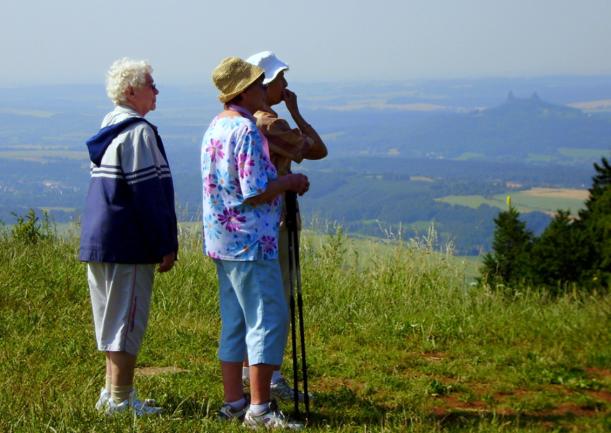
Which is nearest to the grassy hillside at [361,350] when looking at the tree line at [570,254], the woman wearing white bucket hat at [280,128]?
the woman wearing white bucket hat at [280,128]

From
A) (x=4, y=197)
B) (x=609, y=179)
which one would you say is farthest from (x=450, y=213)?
(x=609, y=179)

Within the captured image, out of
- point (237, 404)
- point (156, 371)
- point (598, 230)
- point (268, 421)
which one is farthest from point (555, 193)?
point (268, 421)

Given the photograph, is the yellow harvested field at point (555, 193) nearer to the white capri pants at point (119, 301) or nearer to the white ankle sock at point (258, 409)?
the white ankle sock at point (258, 409)

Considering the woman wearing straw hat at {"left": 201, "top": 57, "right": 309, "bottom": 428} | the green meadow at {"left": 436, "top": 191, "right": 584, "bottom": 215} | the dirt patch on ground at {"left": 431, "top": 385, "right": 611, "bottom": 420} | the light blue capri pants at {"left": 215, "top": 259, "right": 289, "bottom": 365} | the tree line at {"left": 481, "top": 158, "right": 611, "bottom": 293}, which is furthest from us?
the green meadow at {"left": 436, "top": 191, "right": 584, "bottom": 215}

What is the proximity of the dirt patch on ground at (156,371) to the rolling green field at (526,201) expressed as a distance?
105 metres

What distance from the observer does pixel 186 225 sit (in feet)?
37.9

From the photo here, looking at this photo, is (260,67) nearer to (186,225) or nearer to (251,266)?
(251,266)

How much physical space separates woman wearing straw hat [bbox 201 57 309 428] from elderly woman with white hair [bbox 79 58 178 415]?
0.82ft

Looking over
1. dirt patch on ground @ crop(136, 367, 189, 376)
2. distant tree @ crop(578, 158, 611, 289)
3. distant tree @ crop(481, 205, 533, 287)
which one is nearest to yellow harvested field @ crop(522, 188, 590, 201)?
distant tree @ crop(481, 205, 533, 287)

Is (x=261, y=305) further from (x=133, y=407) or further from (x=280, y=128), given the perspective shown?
(x=280, y=128)

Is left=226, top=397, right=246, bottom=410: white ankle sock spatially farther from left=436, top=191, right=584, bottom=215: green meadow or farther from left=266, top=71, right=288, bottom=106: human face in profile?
left=436, top=191, right=584, bottom=215: green meadow

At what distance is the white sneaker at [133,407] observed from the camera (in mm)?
4719

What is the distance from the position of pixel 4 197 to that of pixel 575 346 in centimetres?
11242

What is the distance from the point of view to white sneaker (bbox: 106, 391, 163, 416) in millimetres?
4719
